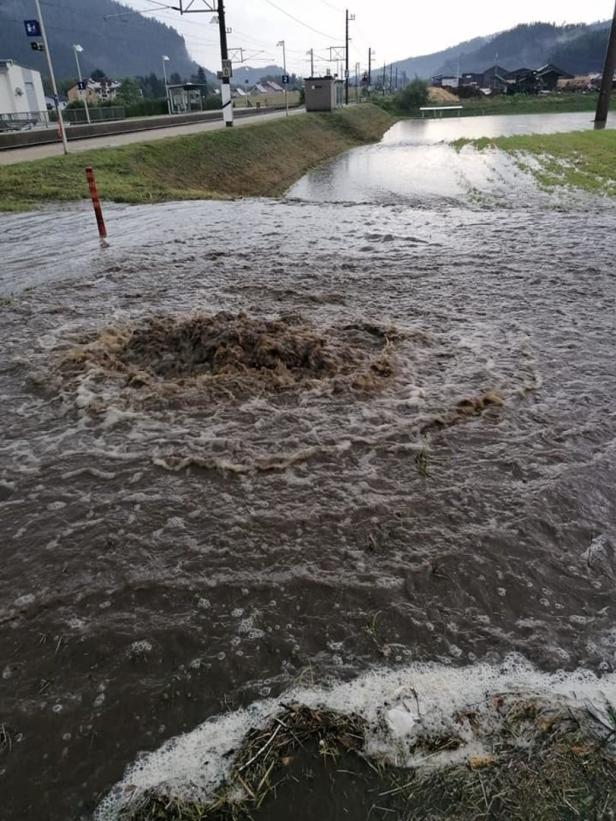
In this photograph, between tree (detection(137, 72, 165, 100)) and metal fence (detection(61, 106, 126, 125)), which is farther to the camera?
tree (detection(137, 72, 165, 100))

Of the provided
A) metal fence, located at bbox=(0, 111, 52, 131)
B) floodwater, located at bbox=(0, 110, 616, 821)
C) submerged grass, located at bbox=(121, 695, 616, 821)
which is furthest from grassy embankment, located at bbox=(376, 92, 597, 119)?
submerged grass, located at bbox=(121, 695, 616, 821)

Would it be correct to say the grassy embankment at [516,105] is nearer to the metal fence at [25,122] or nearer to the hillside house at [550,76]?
the hillside house at [550,76]

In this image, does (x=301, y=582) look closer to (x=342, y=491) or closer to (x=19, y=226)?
(x=342, y=491)

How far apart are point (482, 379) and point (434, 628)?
326cm

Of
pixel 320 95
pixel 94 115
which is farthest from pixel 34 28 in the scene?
pixel 320 95

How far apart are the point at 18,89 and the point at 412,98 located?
57.0 metres

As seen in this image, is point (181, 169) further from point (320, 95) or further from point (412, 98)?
point (412, 98)

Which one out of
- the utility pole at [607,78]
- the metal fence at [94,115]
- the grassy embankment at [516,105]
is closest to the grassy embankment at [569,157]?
the utility pole at [607,78]

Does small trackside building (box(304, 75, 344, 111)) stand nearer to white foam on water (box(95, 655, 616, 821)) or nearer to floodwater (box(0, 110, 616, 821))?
floodwater (box(0, 110, 616, 821))

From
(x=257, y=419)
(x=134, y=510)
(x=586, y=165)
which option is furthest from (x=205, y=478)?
(x=586, y=165)

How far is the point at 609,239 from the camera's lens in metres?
11.5

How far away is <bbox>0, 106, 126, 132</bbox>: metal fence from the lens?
39.1 metres

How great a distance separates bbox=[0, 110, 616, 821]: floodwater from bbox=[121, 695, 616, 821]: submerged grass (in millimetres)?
162

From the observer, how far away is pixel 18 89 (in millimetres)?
53344
